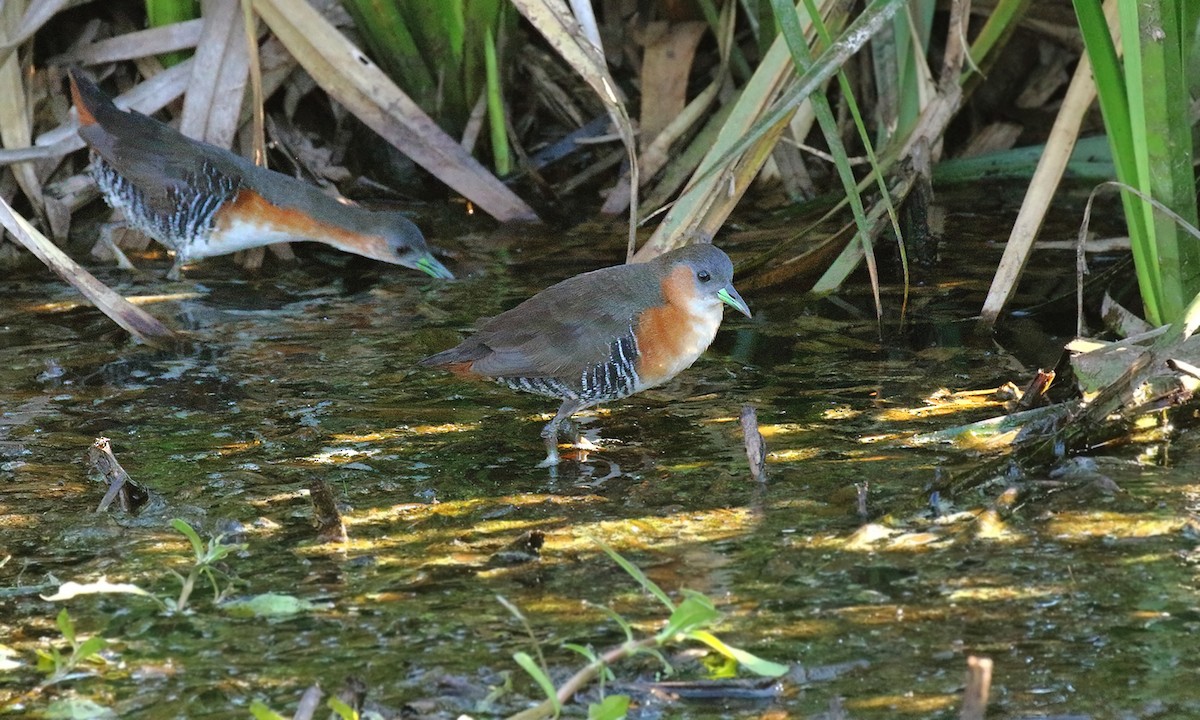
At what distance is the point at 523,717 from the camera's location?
2262 mm

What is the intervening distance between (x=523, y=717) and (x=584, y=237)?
383 cm

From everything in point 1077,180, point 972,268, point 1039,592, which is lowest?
point 1039,592

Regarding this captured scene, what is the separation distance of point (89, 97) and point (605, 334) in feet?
9.02

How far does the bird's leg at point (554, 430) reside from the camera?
389cm

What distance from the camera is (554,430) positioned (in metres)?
3.95

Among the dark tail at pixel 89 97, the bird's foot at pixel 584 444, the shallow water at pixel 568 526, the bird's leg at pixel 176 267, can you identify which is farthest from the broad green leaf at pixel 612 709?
the dark tail at pixel 89 97

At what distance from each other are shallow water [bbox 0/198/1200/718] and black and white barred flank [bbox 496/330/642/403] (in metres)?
0.16

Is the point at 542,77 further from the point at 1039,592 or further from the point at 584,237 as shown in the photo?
the point at 1039,592

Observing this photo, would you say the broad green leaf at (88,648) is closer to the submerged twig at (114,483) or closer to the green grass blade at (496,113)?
the submerged twig at (114,483)

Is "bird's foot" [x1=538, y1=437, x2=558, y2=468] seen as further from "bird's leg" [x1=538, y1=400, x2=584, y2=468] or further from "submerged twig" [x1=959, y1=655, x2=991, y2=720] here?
"submerged twig" [x1=959, y1=655, x2=991, y2=720]

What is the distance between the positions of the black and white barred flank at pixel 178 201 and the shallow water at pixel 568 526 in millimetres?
678

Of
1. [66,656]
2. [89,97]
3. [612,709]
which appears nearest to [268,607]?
[66,656]

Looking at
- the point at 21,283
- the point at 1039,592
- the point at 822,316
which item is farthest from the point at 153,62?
the point at 1039,592

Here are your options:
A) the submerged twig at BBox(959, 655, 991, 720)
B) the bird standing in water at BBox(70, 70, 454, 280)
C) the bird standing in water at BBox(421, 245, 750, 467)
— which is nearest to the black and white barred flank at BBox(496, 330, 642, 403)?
the bird standing in water at BBox(421, 245, 750, 467)
